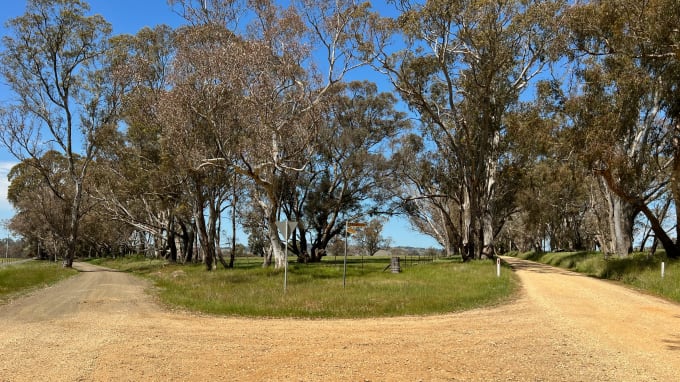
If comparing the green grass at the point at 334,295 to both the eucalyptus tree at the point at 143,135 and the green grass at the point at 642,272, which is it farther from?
the eucalyptus tree at the point at 143,135

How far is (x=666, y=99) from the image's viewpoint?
2212 centimetres

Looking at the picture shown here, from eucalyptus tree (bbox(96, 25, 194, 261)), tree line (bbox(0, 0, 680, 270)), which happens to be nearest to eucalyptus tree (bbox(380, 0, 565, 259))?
tree line (bbox(0, 0, 680, 270))

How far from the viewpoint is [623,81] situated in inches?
790

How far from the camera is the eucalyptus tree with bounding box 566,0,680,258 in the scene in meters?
19.1

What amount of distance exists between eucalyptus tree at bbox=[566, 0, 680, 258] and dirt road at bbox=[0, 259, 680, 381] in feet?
28.5

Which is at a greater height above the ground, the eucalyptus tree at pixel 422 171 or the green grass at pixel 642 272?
the eucalyptus tree at pixel 422 171

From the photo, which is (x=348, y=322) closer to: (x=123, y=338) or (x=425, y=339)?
(x=425, y=339)

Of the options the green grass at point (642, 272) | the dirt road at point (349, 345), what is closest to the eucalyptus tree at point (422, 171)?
the green grass at point (642, 272)

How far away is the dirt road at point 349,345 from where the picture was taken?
699 cm

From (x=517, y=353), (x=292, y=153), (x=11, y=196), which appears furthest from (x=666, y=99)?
(x=11, y=196)

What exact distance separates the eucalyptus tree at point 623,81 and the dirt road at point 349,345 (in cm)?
870

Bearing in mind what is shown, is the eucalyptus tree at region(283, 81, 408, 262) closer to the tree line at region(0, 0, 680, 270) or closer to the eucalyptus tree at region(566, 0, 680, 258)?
the tree line at region(0, 0, 680, 270)

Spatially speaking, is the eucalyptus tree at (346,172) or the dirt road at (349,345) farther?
the eucalyptus tree at (346,172)

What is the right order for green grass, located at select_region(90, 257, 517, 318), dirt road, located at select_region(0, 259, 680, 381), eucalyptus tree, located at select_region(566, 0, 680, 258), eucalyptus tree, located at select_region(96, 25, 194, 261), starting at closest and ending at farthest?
dirt road, located at select_region(0, 259, 680, 381)
green grass, located at select_region(90, 257, 517, 318)
eucalyptus tree, located at select_region(566, 0, 680, 258)
eucalyptus tree, located at select_region(96, 25, 194, 261)
